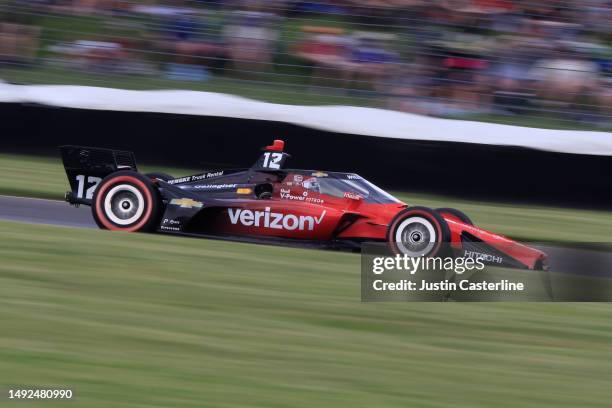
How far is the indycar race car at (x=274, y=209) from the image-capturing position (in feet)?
26.0

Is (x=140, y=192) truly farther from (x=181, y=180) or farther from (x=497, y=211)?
(x=497, y=211)

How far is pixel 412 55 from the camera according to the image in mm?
12844

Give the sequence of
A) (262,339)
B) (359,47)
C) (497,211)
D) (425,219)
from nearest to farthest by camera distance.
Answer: (262,339)
(425,219)
(497,211)
(359,47)

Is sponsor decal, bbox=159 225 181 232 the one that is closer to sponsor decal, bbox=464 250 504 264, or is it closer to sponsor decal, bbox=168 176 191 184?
sponsor decal, bbox=168 176 191 184

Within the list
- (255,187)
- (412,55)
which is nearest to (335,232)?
(255,187)

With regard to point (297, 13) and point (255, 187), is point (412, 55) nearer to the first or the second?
point (297, 13)

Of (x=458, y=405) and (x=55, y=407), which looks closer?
(x=55, y=407)

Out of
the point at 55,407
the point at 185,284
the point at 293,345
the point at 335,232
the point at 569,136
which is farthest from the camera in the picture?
the point at 569,136

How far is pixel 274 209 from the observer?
27.6 feet

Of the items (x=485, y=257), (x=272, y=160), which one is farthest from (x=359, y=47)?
(x=485, y=257)

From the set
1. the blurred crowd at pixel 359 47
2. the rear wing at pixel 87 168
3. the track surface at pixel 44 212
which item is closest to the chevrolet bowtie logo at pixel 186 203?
the rear wing at pixel 87 168

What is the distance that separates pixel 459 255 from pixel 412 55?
5.94 metres

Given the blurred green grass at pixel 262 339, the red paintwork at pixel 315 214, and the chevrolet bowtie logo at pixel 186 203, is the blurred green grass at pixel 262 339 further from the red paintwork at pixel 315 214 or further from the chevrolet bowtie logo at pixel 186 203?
the chevrolet bowtie logo at pixel 186 203

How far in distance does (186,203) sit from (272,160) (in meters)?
0.87
